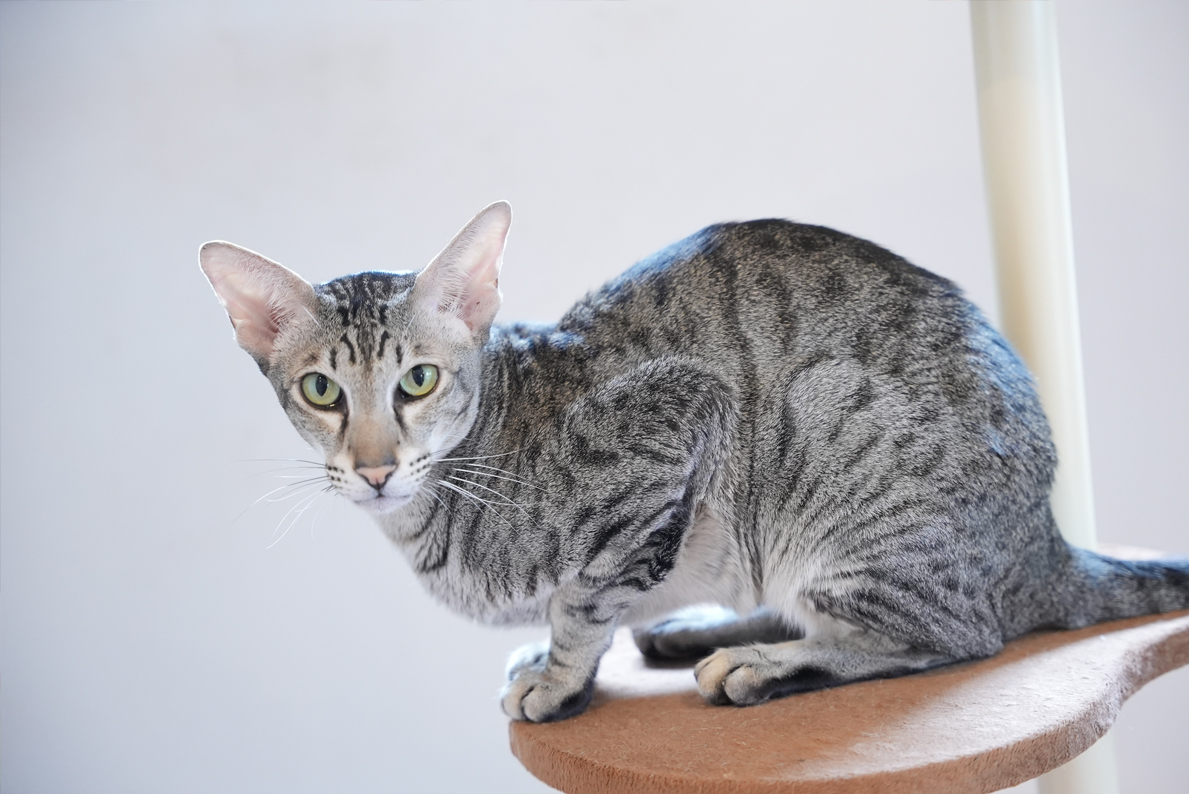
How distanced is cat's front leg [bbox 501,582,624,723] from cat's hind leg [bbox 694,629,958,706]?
0.51 ft

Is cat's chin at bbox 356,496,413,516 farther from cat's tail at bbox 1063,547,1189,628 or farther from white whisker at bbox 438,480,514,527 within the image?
cat's tail at bbox 1063,547,1189,628

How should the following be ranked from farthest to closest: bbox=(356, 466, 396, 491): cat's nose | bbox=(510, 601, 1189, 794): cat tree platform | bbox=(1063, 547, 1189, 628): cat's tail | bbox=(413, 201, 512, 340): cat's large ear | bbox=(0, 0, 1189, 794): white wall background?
1. bbox=(0, 0, 1189, 794): white wall background
2. bbox=(1063, 547, 1189, 628): cat's tail
3. bbox=(413, 201, 512, 340): cat's large ear
4. bbox=(356, 466, 396, 491): cat's nose
5. bbox=(510, 601, 1189, 794): cat tree platform

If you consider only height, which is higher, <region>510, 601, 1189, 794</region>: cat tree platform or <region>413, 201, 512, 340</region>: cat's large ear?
A: <region>413, 201, 512, 340</region>: cat's large ear

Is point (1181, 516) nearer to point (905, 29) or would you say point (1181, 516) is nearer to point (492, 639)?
point (905, 29)

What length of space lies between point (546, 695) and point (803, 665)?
37cm

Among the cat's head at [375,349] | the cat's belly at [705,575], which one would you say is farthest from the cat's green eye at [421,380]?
the cat's belly at [705,575]

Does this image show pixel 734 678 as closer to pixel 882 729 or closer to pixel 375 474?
pixel 882 729

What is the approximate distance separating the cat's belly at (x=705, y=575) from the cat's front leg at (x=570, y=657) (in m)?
0.07

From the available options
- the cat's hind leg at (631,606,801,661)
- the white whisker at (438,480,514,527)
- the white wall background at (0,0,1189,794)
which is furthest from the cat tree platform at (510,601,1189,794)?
the white wall background at (0,0,1189,794)

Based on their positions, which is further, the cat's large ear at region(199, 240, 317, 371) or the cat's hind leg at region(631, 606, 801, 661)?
the cat's hind leg at region(631, 606, 801, 661)

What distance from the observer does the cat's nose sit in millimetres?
1225

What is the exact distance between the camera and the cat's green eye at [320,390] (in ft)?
4.28

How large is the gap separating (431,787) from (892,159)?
6.52 feet

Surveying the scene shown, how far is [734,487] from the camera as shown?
4.58ft
